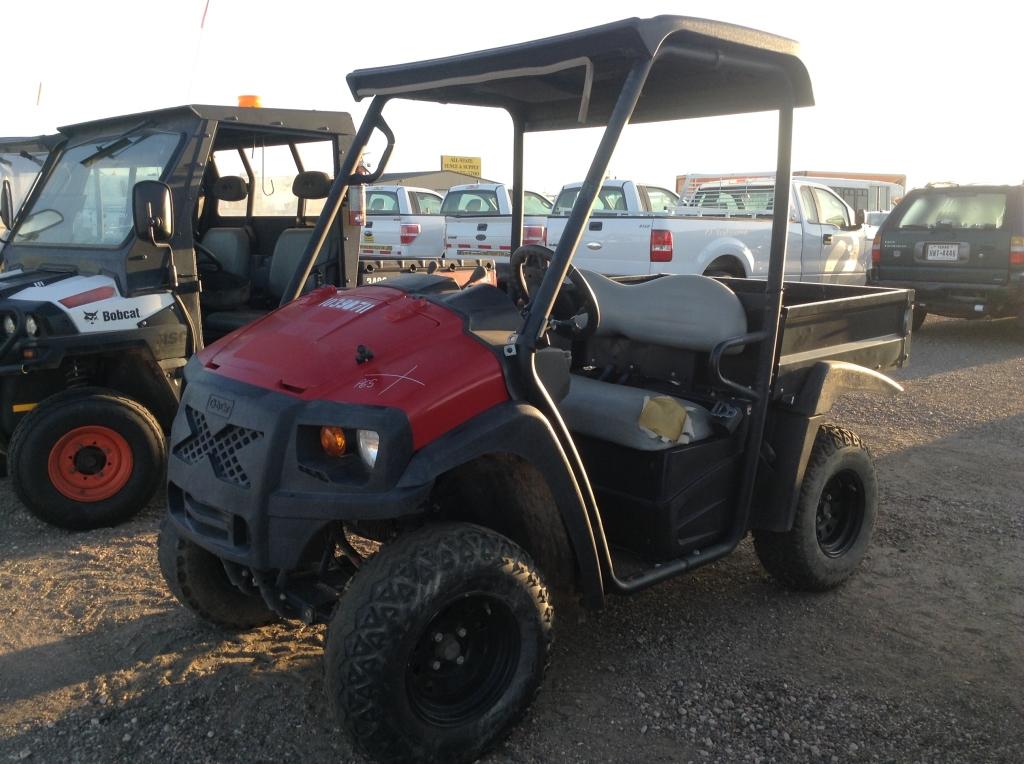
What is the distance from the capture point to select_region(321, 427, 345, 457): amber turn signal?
8.58 ft

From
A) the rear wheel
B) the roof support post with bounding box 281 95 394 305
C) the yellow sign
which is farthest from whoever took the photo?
the yellow sign

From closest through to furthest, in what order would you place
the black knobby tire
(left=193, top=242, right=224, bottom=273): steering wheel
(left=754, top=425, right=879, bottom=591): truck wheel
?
1. the black knobby tire
2. (left=754, top=425, right=879, bottom=591): truck wheel
3. (left=193, top=242, right=224, bottom=273): steering wheel

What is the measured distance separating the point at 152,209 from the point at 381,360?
253cm

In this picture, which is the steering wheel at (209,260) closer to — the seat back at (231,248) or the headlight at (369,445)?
the seat back at (231,248)

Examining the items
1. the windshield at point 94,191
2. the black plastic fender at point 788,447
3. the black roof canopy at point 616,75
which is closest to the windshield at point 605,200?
the windshield at point 94,191

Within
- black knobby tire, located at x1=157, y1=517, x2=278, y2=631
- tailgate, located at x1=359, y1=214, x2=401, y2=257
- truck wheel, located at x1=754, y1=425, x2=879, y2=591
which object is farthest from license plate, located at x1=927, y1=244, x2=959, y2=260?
black knobby tire, located at x1=157, y1=517, x2=278, y2=631

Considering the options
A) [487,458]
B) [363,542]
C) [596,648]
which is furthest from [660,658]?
[363,542]

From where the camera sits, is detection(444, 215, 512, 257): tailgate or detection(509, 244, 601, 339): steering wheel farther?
detection(444, 215, 512, 257): tailgate

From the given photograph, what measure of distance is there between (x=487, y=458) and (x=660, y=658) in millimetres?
1208

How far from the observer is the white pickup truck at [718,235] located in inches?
390

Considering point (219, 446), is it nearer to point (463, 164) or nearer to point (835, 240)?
point (835, 240)

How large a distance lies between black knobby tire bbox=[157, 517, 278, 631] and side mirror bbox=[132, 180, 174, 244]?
1.94 metres

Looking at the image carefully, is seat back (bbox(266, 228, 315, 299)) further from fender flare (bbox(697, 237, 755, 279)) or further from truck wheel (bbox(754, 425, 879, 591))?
fender flare (bbox(697, 237, 755, 279))

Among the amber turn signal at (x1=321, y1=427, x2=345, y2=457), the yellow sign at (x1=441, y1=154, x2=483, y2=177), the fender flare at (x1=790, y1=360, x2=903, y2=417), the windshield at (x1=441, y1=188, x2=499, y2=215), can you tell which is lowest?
the fender flare at (x1=790, y1=360, x2=903, y2=417)
